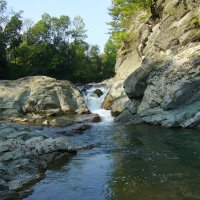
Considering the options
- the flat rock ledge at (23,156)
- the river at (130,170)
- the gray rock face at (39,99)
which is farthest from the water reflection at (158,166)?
the gray rock face at (39,99)

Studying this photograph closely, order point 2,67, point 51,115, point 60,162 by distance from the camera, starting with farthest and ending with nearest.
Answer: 1. point 2,67
2. point 51,115
3. point 60,162

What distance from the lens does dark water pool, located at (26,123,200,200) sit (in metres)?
14.3

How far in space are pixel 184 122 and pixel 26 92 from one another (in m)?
21.0

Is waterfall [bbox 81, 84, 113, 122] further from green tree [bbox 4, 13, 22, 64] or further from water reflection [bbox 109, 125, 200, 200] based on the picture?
green tree [bbox 4, 13, 22, 64]

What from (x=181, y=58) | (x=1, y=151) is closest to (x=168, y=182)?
(x=1, y=151)

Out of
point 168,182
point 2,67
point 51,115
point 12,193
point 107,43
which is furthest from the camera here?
point 107,43

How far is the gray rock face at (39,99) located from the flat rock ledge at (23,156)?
56.6ft

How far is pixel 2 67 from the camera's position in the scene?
6431 centimetres

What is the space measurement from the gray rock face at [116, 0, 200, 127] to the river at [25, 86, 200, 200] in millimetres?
3287

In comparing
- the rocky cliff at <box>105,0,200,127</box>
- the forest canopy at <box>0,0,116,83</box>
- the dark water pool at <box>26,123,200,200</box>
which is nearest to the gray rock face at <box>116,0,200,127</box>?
the rocky cliff at <box>105,0,200,127</box>

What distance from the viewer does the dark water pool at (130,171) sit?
14.3 metres

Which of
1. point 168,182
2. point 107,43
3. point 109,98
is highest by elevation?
point 107,43

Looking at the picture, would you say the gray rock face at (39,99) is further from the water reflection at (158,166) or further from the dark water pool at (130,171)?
the water reflection at (158,166)

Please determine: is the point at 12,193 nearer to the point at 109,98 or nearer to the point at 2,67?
the point at 109,98
